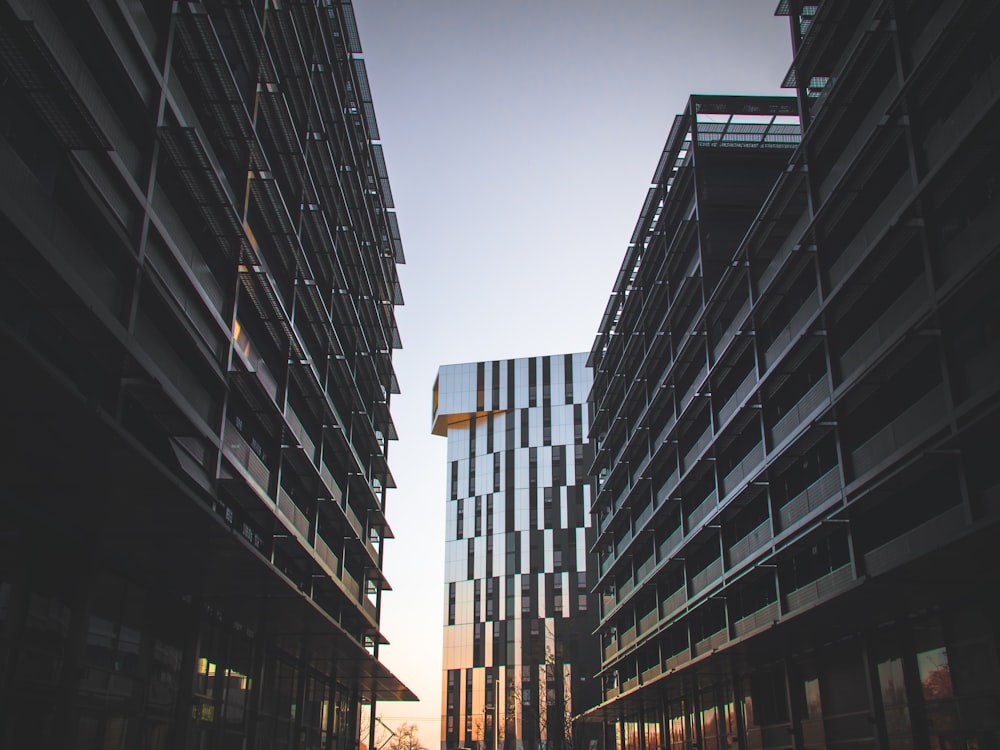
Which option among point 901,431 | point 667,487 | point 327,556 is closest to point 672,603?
point 667,487

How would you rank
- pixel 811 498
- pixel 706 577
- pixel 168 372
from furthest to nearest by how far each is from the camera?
pixel 706 577 < pixel 811 498 < pixel 168 372

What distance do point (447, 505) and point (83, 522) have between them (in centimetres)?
8489

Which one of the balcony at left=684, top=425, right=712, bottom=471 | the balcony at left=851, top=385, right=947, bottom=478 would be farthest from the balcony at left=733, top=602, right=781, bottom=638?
the balcony at left=684, top=425, right=712, bottom=471

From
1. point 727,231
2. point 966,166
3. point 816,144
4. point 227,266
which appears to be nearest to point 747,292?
point 727,231

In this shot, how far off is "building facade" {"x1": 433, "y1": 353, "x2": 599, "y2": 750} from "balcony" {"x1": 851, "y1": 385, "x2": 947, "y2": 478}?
198ft

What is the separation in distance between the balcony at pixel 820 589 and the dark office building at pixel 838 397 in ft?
0.34

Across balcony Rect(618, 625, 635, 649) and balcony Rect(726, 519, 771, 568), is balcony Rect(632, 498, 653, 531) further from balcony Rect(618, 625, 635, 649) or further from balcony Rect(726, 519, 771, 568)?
balcony Rect(726, 519, 771, 568)

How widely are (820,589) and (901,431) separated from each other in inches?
310

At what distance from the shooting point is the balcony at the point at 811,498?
3281 cm

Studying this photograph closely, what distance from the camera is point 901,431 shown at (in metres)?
28.3

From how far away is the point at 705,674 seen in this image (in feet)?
156

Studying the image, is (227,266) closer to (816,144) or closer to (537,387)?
(816,144)

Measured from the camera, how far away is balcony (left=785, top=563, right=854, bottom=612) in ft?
103

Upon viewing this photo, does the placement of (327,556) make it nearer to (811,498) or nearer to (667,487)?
(667,487)
